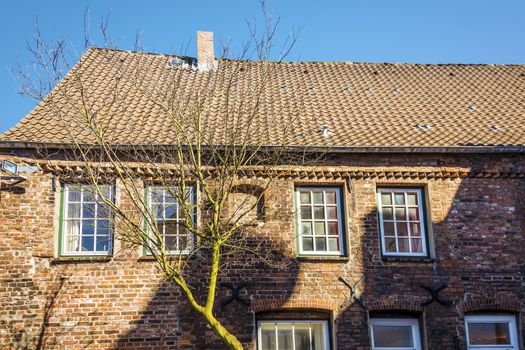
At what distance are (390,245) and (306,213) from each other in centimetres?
182

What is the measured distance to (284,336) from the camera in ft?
42.9

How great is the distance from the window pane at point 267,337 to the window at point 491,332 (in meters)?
3.79

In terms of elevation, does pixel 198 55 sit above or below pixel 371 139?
above

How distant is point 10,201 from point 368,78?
9818mm

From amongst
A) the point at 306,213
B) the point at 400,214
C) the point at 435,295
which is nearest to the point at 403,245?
the point at 400,214

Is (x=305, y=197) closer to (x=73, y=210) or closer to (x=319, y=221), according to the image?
(x=319, y=221)

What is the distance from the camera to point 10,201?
13195 millimetres

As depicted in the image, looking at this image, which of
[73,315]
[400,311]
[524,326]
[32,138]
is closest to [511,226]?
[524,326]

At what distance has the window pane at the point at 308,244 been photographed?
13672 millimetres

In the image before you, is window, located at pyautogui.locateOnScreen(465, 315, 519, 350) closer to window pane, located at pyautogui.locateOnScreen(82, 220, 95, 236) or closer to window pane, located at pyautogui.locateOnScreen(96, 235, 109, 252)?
window pane, located at pyautogui.locateOnScreen(96, 235, 109, 252)

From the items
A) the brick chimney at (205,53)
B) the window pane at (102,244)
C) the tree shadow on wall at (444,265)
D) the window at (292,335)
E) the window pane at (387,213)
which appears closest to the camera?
the window at (292,335)

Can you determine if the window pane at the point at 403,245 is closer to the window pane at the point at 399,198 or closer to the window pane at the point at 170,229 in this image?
the window pane at the point at 399,198

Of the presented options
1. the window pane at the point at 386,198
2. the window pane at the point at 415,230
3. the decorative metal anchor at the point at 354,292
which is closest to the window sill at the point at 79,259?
the decorative metal anchor at the point at 354,292

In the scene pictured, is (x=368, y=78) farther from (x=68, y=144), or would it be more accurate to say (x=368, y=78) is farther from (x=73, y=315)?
(x=73, y=315)
